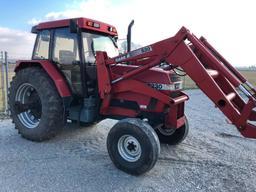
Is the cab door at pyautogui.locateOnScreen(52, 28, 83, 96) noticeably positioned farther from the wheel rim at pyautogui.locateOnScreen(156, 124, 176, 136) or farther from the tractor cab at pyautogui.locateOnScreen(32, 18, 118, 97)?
the wheel rim at pyautogui.locateOnScreen(156, 124, 176, 136)

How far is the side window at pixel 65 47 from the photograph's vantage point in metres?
4.66

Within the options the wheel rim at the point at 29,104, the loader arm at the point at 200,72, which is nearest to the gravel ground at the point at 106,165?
the wheel rim at the point at 29,104

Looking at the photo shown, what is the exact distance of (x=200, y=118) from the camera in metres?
7.55

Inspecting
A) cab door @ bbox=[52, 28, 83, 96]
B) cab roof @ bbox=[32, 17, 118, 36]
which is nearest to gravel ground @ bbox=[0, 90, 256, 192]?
cab door @ bbox=[52, 28, 83, 96]

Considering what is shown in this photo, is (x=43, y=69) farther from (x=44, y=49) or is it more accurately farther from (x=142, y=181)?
(x=142, y=181)

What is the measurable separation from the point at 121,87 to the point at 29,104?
215 centimetres

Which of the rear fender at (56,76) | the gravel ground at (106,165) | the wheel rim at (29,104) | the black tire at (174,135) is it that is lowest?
the gravel ground at (106,165)

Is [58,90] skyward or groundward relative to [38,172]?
skyward

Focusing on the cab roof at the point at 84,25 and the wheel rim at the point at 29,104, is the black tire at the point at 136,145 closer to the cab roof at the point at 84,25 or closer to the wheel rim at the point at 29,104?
the cab roof at the point at 84,25

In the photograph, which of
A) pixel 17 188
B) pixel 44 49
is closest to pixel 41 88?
pixel 44 49

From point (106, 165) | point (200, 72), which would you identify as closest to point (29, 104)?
point (106, 165)

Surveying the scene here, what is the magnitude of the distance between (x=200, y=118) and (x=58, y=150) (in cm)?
462

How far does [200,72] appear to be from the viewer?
3541 mm

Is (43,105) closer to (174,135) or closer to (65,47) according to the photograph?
(65,47)
